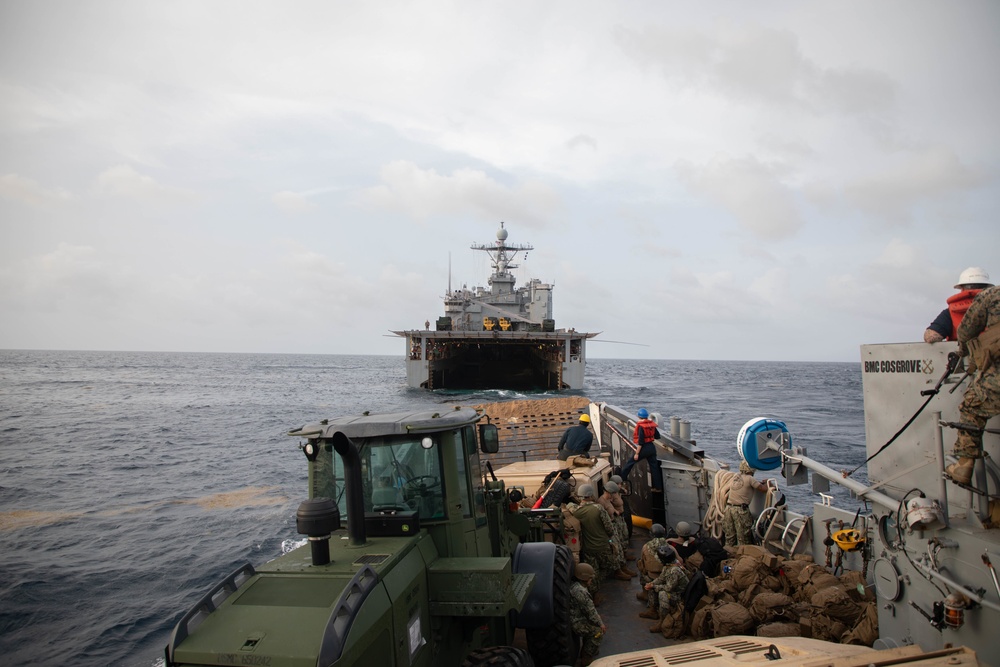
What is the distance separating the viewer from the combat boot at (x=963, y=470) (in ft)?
13.1

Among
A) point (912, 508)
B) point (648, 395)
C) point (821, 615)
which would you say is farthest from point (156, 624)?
point (648, 395)

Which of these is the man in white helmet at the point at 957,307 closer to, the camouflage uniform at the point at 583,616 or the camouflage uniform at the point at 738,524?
the camouflage uniform at the point at 583,616

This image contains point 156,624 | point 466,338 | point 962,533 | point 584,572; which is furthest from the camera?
point 466,338

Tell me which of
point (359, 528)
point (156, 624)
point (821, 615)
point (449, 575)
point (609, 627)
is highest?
point (359, 528)

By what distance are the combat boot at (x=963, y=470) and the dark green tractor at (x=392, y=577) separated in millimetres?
3032

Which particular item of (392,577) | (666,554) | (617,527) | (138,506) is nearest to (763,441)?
(666,554)

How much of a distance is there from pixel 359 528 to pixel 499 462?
1147 centimetres

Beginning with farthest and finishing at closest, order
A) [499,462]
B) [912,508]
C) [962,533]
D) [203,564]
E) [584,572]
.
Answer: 1. [499,462]
2. [203,564]
3. [584,572]
4. [912,508]
5. [962,533]

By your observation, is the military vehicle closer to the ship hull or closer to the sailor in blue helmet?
the sailor in blue helmet

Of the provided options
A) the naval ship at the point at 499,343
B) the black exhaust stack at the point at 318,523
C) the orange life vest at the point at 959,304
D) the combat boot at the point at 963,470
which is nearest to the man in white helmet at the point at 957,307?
the orange life vest at the point at 959,304

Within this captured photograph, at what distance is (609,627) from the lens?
22.5 ft

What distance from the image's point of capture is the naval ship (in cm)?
4772

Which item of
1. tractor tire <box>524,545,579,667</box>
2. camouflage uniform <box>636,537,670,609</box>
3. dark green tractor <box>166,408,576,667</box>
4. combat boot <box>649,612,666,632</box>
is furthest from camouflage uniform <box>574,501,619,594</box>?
tractor tire <box>524,545,579,667</box>

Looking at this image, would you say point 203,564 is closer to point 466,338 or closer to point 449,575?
point 449,575
